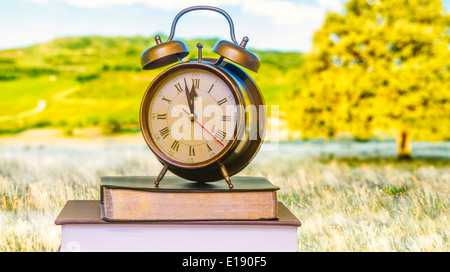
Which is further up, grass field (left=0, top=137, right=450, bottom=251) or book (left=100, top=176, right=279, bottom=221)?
book (left=100, top=176, right=279, bottom=221)

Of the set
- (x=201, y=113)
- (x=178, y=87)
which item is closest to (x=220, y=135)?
(x=201, y=113)

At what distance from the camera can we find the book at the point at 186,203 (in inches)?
109

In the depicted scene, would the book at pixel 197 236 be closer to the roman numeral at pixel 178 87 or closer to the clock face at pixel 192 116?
the clock face at pixel 192 116

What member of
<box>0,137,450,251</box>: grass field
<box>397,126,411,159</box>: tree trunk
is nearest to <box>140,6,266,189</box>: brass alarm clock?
<box>0,137,450,251</box>: grass field

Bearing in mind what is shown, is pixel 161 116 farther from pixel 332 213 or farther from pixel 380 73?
pixel 380 73

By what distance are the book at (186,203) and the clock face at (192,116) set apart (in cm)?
24

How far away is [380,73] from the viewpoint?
34.4 ft

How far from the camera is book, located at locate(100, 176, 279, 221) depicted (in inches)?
109

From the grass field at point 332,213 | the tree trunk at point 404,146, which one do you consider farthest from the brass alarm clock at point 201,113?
the tree trunk at point 404,146

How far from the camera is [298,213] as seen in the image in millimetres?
4148

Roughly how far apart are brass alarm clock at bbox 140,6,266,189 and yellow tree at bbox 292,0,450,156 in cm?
795

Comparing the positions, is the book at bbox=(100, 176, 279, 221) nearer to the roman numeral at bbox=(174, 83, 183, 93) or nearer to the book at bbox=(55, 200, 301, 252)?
the book at bbox=(55, 200, 301, 252)
